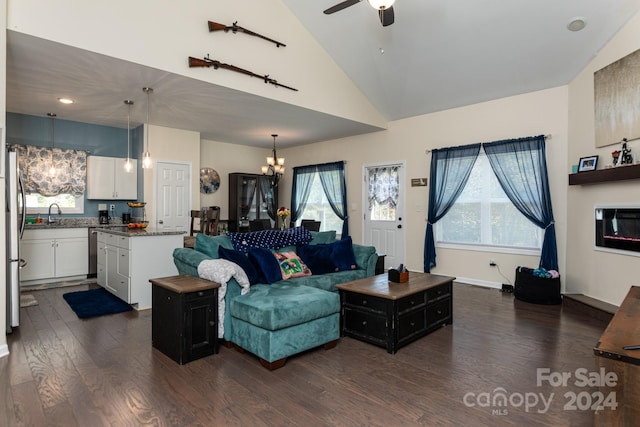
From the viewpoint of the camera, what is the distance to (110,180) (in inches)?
249

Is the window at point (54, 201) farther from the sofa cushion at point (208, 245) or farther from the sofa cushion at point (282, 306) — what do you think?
the sofa cushion at point (282, 306)

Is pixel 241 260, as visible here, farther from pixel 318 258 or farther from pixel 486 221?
pixel 486 221

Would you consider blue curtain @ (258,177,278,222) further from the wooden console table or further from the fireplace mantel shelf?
the wooden console table

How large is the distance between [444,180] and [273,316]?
4.19 metres

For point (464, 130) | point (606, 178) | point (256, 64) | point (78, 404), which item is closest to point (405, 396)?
point (78, 404)

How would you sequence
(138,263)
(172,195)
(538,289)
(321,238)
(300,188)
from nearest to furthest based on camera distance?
(138,263) < (538,289) < (321,238) < (172,195) < (300,188)

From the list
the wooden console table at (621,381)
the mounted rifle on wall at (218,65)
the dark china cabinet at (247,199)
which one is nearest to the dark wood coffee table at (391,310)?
the wooden console table at (621,381)

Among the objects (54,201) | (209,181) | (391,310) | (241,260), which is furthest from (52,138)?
(391,310)

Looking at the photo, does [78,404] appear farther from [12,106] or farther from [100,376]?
[12,106]

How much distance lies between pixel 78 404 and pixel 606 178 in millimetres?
5233

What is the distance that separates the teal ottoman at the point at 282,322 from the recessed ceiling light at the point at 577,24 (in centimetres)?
398

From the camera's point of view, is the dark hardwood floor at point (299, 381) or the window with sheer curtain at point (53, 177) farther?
the window with sheer curtain at point (53, 177)

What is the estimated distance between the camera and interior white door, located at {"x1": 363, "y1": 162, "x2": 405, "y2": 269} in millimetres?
6551

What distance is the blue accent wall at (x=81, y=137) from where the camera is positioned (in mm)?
5652
